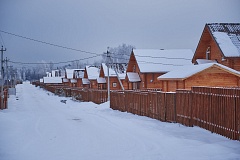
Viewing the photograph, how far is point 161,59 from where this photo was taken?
41406 mm

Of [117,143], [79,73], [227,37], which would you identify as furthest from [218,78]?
[79,73]

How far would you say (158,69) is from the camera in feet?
127

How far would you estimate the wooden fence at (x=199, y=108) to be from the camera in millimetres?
9164

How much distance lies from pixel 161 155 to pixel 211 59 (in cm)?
2357

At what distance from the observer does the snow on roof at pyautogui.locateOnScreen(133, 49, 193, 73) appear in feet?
128

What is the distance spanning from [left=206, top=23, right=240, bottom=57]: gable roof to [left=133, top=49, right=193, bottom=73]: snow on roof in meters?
11.6

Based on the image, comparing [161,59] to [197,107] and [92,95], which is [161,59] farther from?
[197,107]

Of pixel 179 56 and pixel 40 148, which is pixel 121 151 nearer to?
pixel 40 148

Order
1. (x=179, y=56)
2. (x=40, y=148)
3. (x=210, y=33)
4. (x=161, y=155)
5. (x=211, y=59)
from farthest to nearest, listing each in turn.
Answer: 1. (x=179, y=56)
2. (x=211, y=59)
3. (x=210, y=33)
4. (x=40, y=148)
5. (x=161, y=155)

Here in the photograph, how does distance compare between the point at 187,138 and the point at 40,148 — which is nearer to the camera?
the point at 40,148

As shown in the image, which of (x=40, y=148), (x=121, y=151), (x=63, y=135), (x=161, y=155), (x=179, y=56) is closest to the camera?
(x=161, y=155)

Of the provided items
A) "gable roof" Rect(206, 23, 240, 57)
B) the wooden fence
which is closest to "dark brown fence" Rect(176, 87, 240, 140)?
the wooden fence

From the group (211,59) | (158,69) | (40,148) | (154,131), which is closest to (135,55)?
(158,69)

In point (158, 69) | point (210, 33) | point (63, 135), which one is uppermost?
point (210, 33)
